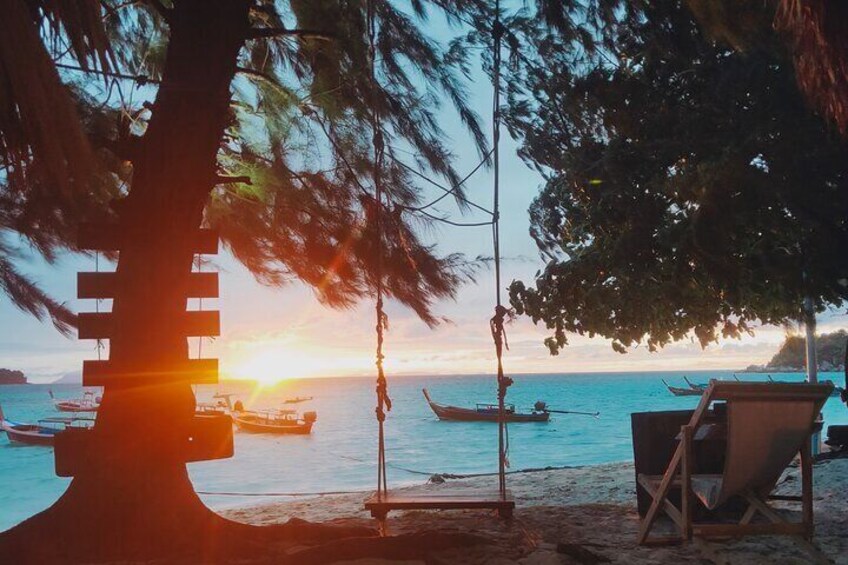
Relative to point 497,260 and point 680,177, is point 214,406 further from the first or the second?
point 497,260

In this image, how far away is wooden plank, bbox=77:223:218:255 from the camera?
10.5ft

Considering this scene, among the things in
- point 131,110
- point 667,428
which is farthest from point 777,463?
point 131,110

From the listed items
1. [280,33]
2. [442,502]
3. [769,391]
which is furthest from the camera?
[280,33]

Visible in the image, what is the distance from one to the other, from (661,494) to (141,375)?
7.95ft

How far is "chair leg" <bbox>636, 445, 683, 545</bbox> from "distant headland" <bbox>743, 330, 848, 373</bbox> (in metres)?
4.32

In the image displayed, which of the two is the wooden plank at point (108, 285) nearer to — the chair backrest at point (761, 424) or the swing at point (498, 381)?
the swing at point (498, 381)

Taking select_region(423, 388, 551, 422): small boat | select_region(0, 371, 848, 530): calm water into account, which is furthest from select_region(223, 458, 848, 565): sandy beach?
select_region(423, 388, 551, 422): small boat

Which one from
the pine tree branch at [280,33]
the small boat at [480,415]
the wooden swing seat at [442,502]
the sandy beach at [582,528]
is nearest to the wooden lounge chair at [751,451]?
the sandy beach at [582,528]

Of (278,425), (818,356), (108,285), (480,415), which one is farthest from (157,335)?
(818,356)

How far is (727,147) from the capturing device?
16.9 feet

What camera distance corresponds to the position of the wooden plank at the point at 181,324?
3168 millimetres

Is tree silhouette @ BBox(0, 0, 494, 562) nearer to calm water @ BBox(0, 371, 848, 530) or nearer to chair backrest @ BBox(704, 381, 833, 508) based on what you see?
chair backrest @ BBox(704, 381, 833, 508)

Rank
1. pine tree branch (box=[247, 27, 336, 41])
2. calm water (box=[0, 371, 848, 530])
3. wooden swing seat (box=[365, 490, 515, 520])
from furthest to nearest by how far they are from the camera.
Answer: calm water (box=[0, 371, 848, 530]) < pine tree branch (box=[247, 27, 336, 41]) < wooden swing seat (box=[365, 490, 515, 520])

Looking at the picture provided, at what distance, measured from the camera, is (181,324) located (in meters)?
3.22
